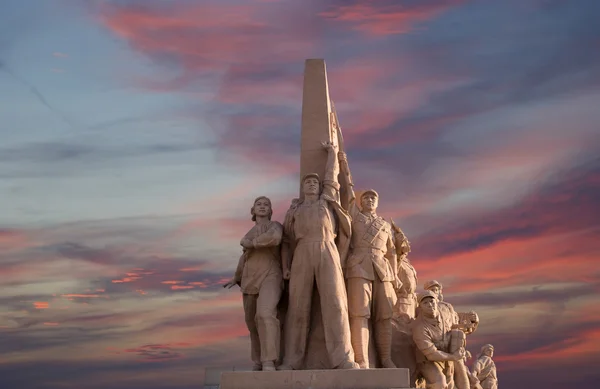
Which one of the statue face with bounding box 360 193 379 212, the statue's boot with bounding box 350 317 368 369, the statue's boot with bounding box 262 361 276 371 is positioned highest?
the statue face with bounding box 360 193 379 212

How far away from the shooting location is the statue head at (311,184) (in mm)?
17062

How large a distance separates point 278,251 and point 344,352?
201 cm

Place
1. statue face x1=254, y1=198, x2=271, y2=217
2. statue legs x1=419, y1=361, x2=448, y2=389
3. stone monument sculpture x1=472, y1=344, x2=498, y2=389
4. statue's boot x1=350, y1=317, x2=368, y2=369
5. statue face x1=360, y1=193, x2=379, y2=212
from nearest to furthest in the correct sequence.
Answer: statue's boot x1=350, y1=317, x2=368, y2=369 → statue face x1=254, y1=198, x2=271, y2=217 → statue face x1=360, y1=193, x2=379, y2=212 → statue legs x1=419, y1=361, x2=448, y2=389 → stone monument sculpture x1=472, y1=344, x2=498, y2=389

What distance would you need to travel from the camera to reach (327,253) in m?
16.6

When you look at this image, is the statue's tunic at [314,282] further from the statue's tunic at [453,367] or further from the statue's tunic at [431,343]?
the statue's tunic at [453,367]

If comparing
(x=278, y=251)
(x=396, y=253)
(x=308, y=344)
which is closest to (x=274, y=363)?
(x=308, y=344)

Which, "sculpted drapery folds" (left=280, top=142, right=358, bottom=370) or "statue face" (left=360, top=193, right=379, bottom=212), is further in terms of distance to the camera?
"statue face" (left=360, top=193, right=379, bottom=212)

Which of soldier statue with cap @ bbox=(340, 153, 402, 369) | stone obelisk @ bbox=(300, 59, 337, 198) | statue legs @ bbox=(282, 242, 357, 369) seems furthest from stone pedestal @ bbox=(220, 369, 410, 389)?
stone obelisk @ bbox=(300, 59, 337, 198)

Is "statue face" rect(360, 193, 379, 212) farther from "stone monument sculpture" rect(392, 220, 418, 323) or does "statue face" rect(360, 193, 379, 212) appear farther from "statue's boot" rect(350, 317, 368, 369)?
"statue's boot" rect(350, 317, 368, 369)

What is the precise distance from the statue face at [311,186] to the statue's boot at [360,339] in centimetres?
209

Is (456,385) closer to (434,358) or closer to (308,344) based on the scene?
(434,358)

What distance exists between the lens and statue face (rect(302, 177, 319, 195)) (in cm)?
1706

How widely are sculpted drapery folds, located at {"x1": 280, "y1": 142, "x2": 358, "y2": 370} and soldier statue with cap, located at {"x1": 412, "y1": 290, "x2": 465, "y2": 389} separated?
5.69ft

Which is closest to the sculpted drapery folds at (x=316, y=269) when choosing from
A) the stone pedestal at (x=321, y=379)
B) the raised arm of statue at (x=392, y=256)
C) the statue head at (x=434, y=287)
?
the stone pedestal at (x=321, y=379)
